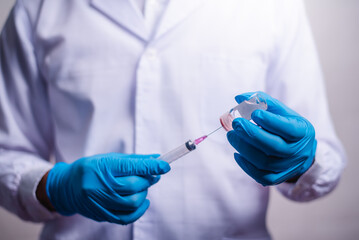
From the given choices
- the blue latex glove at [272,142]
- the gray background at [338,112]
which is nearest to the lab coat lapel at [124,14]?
the blue latex glove at [272,142]

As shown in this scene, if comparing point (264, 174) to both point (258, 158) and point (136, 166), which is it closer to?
point (258, 158)

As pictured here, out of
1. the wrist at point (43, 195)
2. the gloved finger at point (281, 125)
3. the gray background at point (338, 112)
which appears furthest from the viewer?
the gray background at point (338, 112)

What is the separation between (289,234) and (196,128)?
0.76 m

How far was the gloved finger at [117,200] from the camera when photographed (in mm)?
602

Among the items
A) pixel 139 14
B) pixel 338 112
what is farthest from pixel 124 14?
pixel 338 112

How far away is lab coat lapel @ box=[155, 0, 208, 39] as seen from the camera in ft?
2.35

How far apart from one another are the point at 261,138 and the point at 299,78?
323 mm

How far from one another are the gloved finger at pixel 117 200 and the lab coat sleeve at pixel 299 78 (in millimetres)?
389

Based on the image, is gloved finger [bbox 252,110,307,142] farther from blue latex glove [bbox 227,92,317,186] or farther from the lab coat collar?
the lab coat collar

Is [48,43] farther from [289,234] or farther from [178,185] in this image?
[289,234]

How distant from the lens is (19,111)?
2.60ft

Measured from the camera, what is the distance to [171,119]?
719mm

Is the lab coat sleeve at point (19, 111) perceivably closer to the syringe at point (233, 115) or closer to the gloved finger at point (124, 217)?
the gloved finger at point (124, 217)

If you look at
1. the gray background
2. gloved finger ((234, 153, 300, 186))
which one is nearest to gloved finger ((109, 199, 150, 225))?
gloved finger ((234, 153, 300, 186))
